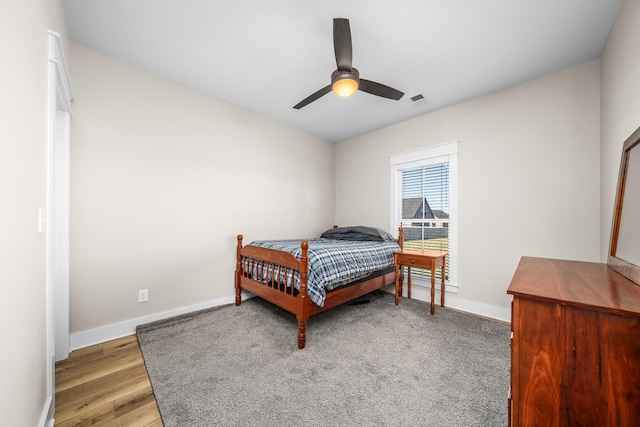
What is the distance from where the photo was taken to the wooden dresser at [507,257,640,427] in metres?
0.71

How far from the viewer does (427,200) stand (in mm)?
3283

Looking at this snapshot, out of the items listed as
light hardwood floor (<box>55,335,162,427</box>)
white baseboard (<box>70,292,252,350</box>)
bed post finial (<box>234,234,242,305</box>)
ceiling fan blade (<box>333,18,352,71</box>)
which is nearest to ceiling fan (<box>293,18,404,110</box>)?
ceiling fan blade (<box>333,18,352,71</box>)

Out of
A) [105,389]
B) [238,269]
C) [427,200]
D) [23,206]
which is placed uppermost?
[427,200]

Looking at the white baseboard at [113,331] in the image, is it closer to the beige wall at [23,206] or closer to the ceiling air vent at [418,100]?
the beige wall at [23,206]

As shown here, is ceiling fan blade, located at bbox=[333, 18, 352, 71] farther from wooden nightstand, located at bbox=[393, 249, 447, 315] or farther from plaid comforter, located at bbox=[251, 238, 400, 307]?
wooden nightstand, located at bbox=[393, 249, 447, 315]

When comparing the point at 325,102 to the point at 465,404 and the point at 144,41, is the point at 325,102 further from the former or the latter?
the point at 465,404

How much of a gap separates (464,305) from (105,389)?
3307mm

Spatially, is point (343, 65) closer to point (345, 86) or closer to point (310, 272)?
point (345, 86)

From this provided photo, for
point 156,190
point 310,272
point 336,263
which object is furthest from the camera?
point 156,190

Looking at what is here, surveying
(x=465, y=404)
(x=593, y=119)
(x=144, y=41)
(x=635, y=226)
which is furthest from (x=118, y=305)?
(x=593, y=119)

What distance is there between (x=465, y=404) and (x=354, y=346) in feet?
2.76

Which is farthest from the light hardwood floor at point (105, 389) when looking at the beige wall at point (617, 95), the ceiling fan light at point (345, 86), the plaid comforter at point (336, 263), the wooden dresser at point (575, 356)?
the beige wall at point (617, 95)

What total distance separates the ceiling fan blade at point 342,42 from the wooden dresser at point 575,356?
5.26 ft

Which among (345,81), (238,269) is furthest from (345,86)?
(238,269)
